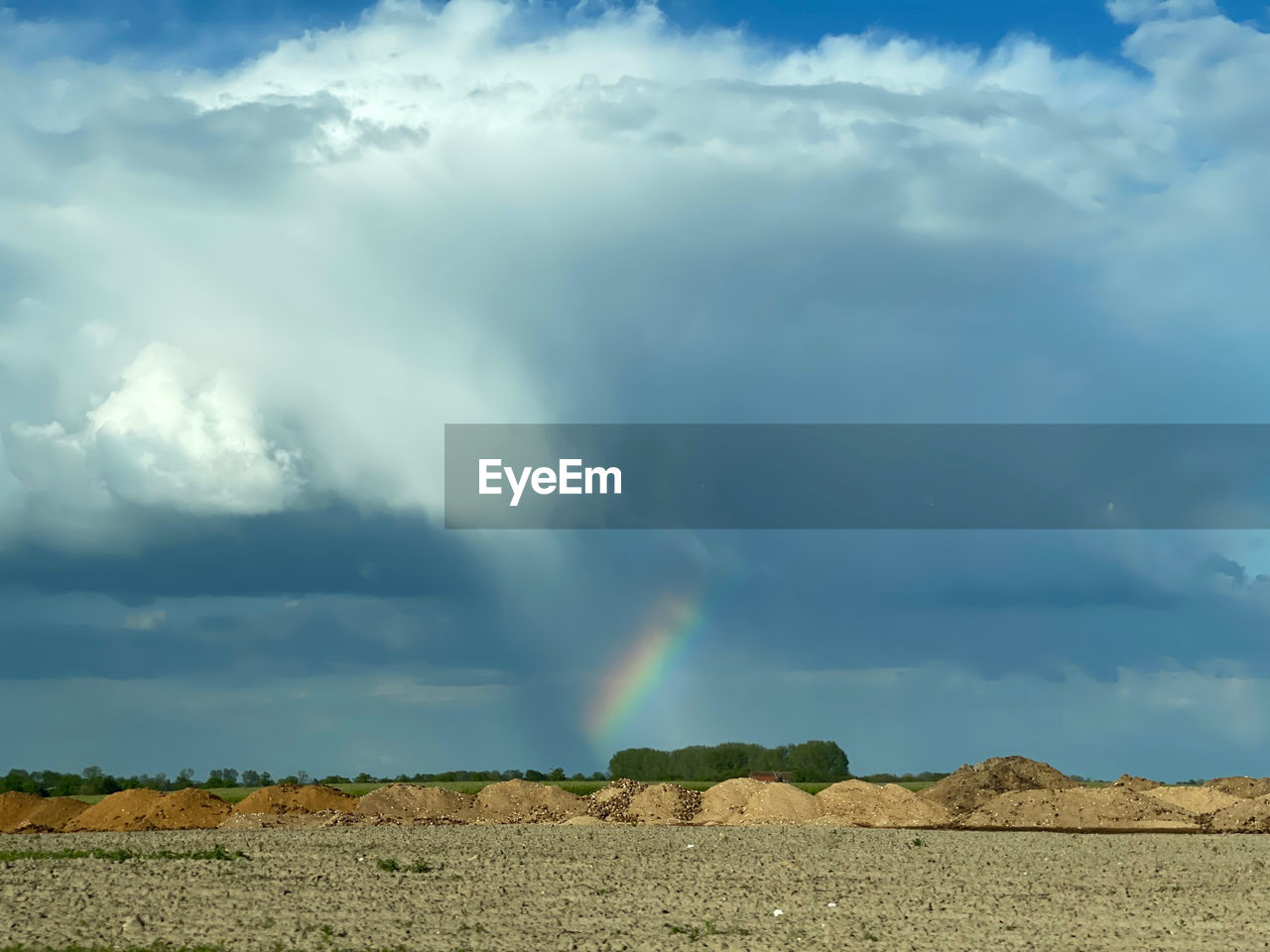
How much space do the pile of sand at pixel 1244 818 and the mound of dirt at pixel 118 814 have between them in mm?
49758

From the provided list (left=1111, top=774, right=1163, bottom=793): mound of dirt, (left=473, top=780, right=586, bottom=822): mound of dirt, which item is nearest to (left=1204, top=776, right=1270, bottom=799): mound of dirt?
(left=1111, top=774, right=1163, bottom=793): mound of dirt

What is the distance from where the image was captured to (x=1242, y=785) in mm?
68375

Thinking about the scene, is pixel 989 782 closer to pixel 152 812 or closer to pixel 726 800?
pixel 726 800

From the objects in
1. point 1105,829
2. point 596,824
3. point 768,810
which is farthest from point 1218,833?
point 596,824

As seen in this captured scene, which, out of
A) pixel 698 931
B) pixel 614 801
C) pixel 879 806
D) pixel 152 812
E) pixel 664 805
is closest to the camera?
pixel 698 931

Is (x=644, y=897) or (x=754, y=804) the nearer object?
(x=644, y=897)

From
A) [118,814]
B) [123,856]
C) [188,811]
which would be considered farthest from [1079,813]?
[118,814]

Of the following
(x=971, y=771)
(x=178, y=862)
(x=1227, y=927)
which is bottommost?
(x=1227, y=927)

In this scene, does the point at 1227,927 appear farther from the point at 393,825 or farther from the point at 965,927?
the point at 393,825

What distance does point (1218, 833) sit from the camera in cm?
4941

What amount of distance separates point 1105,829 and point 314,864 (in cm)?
3625

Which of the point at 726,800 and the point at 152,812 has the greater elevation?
the point at 726,800

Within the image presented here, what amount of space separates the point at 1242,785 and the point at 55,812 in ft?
220

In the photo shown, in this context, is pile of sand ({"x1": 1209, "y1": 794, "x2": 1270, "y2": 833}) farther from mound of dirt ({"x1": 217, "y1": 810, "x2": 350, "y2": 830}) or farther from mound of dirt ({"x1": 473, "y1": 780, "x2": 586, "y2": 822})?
mound of dirt ({"x1": 217, "y1": 810, "x2": 350, "y2": 830})
